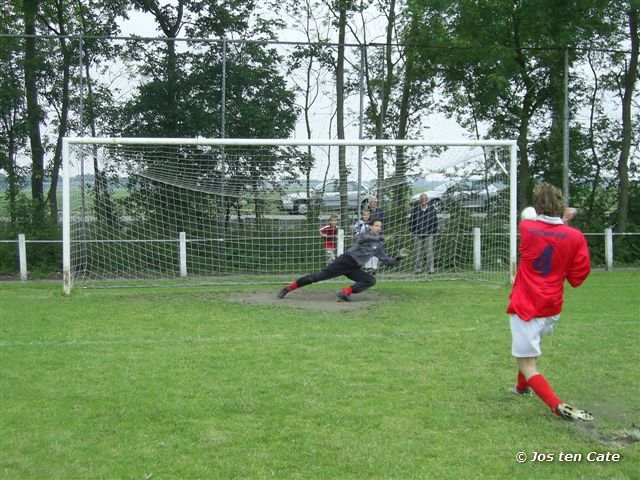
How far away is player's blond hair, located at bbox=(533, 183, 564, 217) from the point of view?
5453 mm

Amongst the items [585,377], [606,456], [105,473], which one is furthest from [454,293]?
[105,473]

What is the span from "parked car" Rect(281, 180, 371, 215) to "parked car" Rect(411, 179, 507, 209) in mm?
1152

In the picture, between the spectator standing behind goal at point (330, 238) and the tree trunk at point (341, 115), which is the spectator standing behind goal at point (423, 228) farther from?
the spectator standing behind goal at point (330, 238)

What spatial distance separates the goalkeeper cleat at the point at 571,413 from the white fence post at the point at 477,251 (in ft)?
32.1

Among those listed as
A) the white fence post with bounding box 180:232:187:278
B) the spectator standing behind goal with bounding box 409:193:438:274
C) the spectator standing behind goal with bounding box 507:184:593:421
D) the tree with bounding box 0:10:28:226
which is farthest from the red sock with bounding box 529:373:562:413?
the tree with bounding box 0:10:28:226

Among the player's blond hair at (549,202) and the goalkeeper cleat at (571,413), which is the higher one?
the player's blond hair at (549,202)

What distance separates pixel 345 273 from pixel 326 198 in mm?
3588

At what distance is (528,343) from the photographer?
5.45m

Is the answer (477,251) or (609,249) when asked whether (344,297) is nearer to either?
(477,251)

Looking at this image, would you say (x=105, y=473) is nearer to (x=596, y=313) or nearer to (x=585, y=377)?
(x=585, y=377)

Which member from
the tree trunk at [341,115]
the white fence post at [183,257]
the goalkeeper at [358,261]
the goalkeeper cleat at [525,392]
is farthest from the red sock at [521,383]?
the white fence post at [183,257]

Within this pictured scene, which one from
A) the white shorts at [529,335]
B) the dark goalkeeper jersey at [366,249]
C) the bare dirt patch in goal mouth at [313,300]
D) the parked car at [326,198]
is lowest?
the bare dirt patch in goal mouth at [313,300]

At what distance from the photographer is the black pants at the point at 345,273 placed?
11203 mm

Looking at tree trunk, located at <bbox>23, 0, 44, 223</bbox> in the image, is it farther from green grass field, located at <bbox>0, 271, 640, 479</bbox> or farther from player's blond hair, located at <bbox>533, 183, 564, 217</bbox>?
player's blond hair, located at <bbox>533, 183, 564, 217</bbox>
